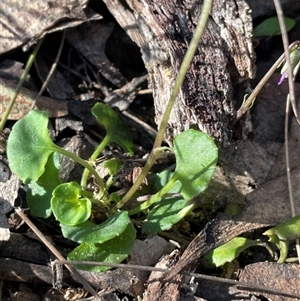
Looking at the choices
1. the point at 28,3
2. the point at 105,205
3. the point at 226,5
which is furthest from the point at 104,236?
the point at 28,3

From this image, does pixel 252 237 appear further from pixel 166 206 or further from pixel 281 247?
pixel 166 206

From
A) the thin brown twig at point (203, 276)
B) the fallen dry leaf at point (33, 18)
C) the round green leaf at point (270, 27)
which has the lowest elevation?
→ the thin brown twig at point (203, 276)

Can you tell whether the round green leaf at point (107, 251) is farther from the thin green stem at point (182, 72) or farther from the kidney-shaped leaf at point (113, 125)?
the kidney-shaped leaf at point (113, 125)

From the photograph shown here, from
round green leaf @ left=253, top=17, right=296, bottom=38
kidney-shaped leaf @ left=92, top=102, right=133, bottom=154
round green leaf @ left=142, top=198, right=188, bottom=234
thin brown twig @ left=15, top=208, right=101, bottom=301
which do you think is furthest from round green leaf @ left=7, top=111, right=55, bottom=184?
round green leaf @ left=253, top=17, right=296, bottom=38

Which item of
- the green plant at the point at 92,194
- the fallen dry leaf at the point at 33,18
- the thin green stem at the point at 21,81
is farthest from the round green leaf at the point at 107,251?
the fallen dry leaf at the point at 33,18

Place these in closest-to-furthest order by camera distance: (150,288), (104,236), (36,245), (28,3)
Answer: (104,236) → (150,288) → (36,245) → (28,3)

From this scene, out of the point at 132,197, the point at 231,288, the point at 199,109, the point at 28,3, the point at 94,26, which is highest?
the point at 28,3

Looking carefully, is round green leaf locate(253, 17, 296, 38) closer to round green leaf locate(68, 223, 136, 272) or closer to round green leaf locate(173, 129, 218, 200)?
round green leaf locate(173, 129, 218, 200)
